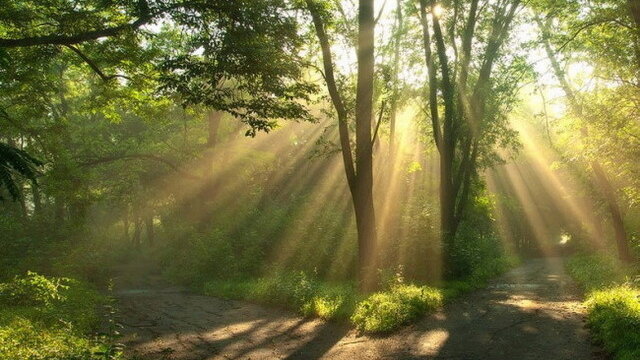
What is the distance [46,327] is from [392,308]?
345 inches

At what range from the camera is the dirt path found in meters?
9.09

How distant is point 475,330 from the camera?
10.4 meters

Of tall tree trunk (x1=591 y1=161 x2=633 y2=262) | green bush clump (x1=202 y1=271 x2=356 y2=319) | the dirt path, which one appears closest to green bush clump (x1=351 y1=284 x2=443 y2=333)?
the dirt path

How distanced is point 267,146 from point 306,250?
15923 millimetres

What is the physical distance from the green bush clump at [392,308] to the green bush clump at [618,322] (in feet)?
12.8

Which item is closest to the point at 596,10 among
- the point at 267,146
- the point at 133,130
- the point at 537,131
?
the point at 267,146

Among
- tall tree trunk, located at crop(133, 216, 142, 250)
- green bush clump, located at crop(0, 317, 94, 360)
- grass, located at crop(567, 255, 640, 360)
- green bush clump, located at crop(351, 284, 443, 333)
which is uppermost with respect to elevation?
tall tree trunk, located at crop(133, 216, 142, 250)

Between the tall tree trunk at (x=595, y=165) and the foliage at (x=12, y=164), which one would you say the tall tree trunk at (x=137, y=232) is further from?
the foliage at (x=12, y=164)

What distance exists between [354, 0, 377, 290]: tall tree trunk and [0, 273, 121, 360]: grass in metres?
7.69

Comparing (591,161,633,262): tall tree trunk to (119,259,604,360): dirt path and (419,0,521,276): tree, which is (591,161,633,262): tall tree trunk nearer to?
(419,0,521,276): tree

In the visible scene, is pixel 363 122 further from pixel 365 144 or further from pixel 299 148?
pixel 299 148

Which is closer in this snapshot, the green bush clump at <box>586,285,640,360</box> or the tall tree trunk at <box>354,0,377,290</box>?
the green bush clump at <box>586,285,640,360</box>

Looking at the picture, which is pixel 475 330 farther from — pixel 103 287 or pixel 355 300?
pixel 103 287

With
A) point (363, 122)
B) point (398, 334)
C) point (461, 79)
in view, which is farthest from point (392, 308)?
point (461, 79)
